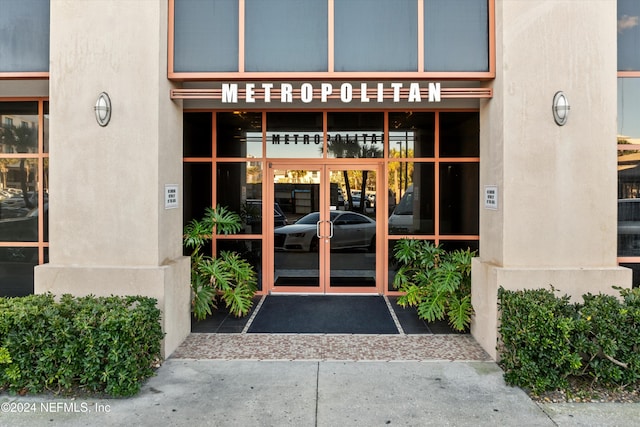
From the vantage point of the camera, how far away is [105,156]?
17.6 ft

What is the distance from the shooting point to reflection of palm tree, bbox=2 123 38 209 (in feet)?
24.1

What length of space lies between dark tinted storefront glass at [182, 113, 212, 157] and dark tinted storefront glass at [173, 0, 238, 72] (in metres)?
2.30

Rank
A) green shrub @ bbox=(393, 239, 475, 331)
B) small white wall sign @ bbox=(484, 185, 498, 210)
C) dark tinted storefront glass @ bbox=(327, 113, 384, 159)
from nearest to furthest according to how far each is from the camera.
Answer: small white wall sign @ bbox=(484, 185, 498, 210), green shrub @ bbox=(393, 239, 475, 331), dark tinted storefront glass @ bbox=(327, 113, 384, 159)

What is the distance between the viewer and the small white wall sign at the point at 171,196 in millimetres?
5582

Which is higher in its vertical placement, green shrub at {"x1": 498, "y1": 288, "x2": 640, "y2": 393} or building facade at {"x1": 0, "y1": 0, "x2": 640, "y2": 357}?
building facade at {"x1": 0, "y1": 0, "x2": 640, "y2": 357}

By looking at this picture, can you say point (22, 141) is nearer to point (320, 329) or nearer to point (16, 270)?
point (16, 270)

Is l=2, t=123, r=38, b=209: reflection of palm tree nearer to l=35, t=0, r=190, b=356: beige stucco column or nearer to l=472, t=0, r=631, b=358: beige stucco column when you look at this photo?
l=35, t=0, r=190, b=356: beige stucco column

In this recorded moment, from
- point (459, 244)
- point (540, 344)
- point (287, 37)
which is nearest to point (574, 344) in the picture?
point (540, 344)

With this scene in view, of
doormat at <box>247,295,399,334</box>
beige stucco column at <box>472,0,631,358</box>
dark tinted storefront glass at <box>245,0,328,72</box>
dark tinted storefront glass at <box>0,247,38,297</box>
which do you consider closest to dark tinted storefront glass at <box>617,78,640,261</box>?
beige stucco column at <box>472,0,631,358</box>

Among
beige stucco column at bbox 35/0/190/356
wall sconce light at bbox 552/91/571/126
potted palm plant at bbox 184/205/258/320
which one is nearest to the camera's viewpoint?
wall sconce light at bbox 552/91/571/126

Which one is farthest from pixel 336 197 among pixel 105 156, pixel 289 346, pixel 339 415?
pixel 339 415

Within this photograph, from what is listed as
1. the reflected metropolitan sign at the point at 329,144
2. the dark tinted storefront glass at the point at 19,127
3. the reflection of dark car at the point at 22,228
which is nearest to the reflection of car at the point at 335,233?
the reflected metropolitan sign at the point at 329,144

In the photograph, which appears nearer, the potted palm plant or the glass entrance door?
the potted palm plant

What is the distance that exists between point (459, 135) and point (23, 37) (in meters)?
6.93
